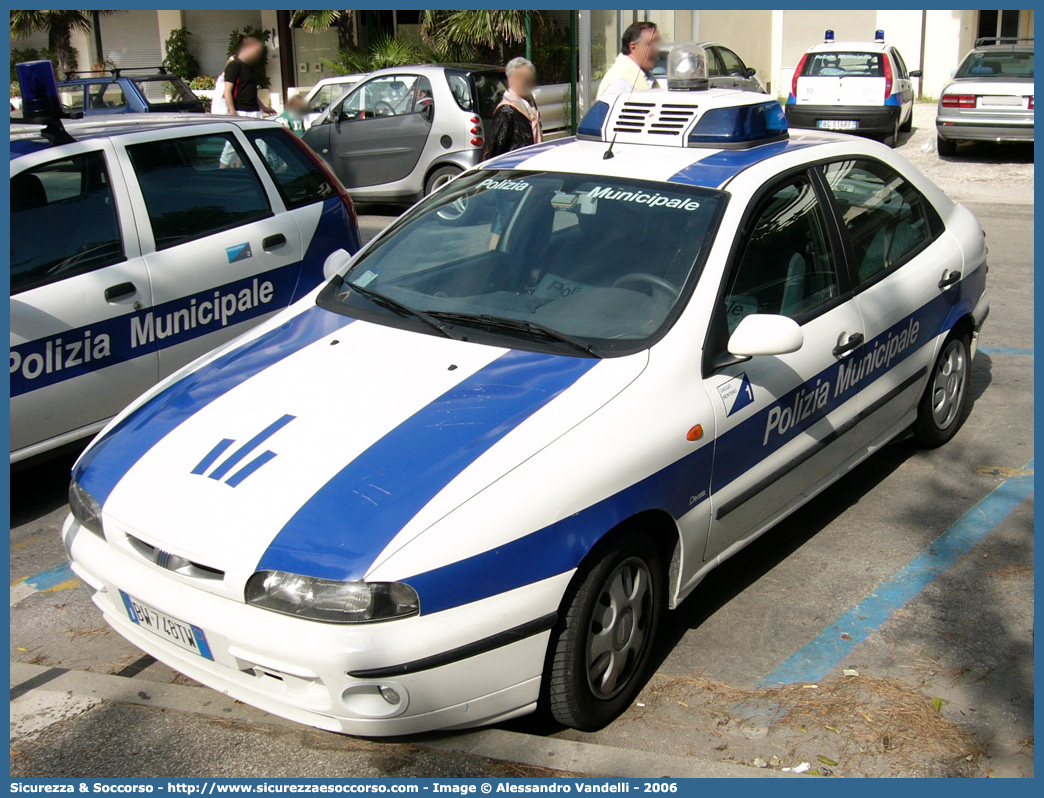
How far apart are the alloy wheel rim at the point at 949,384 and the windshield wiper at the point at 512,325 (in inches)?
94.8

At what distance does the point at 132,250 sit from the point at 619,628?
10.8 ft

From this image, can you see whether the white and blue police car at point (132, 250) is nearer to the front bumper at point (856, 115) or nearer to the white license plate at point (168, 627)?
the white license plate at point (168, 627)

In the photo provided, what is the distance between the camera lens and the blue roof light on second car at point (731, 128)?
4.33m

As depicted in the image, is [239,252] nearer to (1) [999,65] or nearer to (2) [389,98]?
(2) [389,98]

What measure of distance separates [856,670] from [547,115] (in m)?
11.6

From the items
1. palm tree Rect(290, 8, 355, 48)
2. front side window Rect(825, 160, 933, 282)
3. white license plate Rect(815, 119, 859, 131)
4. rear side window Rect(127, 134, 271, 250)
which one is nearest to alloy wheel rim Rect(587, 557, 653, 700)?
front side window Rect(825, 160, 933, 282)

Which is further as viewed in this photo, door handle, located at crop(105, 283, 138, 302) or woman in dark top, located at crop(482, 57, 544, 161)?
woman in dark top, located at crop(482, 57, 544, 161)

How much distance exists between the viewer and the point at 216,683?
305 cm

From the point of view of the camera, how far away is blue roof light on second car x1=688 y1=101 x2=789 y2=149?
433cm

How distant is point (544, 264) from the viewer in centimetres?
401

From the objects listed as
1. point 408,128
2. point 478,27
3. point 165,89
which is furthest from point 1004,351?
point 478,27

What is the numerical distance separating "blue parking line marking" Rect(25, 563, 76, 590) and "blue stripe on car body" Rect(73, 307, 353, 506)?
99 cm

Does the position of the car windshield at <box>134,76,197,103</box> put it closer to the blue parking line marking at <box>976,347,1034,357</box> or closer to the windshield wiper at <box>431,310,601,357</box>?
the blue parking line marking at <box>976,347,1034,357</box>

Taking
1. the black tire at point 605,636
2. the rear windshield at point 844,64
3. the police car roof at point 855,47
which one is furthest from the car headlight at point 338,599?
the police car roof at point 855,47
